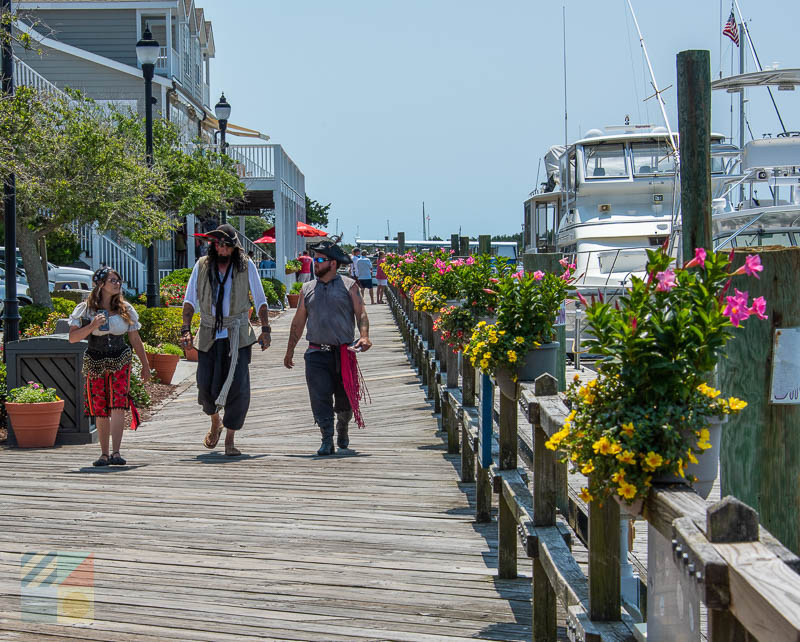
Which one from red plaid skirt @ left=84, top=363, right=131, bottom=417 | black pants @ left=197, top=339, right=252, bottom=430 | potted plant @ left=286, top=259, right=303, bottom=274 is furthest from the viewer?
potted plant @ left=286, top=259, right=303, bottom=274

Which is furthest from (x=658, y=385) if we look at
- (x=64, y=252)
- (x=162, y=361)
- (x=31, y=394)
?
(x=64, y=252)

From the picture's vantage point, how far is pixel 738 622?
2207 mm

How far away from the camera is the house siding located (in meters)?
28.9

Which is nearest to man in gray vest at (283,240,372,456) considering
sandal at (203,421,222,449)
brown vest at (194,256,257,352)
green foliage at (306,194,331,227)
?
brown vest at (194,256,257,352)

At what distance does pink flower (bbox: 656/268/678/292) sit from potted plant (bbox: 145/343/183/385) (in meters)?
11.4

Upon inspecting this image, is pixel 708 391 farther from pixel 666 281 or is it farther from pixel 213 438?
pixel 213 438

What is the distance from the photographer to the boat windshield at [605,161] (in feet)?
63.2

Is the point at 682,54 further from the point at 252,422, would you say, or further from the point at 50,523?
the point at 252,422

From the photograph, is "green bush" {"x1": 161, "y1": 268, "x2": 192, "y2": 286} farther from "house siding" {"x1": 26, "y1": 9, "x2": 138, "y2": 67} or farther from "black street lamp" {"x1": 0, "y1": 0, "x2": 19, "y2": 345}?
"black street lamp" {"x1": 0, "y1": 0, "x2": 19, "y2": 345}

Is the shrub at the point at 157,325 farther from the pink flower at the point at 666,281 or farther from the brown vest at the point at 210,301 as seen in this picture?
the pink flower at the point at 666,281

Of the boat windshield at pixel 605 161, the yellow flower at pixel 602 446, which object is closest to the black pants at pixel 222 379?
the yellow flower at pixel 602 446

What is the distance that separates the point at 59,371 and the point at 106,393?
155cm

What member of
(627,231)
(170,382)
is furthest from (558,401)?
(627,231)

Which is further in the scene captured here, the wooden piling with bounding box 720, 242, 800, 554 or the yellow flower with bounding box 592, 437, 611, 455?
the wooden piling with bounding box 720, 242, 800, 554
